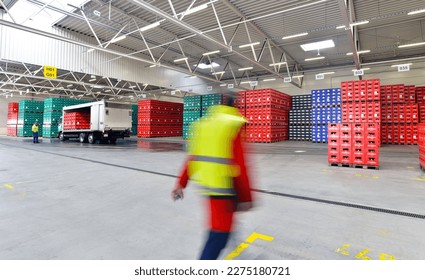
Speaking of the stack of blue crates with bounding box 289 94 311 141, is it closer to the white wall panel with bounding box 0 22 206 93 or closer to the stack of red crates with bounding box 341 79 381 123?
the stack of red crates with bounding box 341 79 381 123

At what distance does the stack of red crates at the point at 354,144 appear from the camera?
6.80 m

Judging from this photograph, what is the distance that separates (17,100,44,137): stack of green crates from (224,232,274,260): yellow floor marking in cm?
2988

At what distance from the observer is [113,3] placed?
507 inches

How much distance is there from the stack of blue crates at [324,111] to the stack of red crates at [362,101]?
2896 mm

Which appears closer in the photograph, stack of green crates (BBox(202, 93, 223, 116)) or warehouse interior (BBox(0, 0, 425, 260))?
warehouse interior (BBox(0, 0, 425, 260))

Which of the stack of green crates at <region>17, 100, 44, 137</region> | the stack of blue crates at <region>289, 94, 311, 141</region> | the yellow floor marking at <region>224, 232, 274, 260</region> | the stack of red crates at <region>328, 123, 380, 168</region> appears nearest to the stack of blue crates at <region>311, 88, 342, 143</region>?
the stack of blue crates at <region>289, 94, 311, 141</region>

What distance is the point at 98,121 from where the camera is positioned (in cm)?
1528

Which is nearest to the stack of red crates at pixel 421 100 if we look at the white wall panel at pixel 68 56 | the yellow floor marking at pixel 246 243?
the yellow floor marking at pixel 246 243

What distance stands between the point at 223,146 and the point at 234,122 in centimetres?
18

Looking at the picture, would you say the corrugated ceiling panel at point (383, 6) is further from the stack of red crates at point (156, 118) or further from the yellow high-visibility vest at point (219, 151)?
the stack of red crates at point (156, 118)

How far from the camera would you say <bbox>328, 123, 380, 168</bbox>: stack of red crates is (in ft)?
22.3

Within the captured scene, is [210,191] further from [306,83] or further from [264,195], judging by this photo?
[306,83]

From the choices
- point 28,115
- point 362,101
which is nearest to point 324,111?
point 362,101

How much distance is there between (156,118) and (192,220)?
68.5ft
